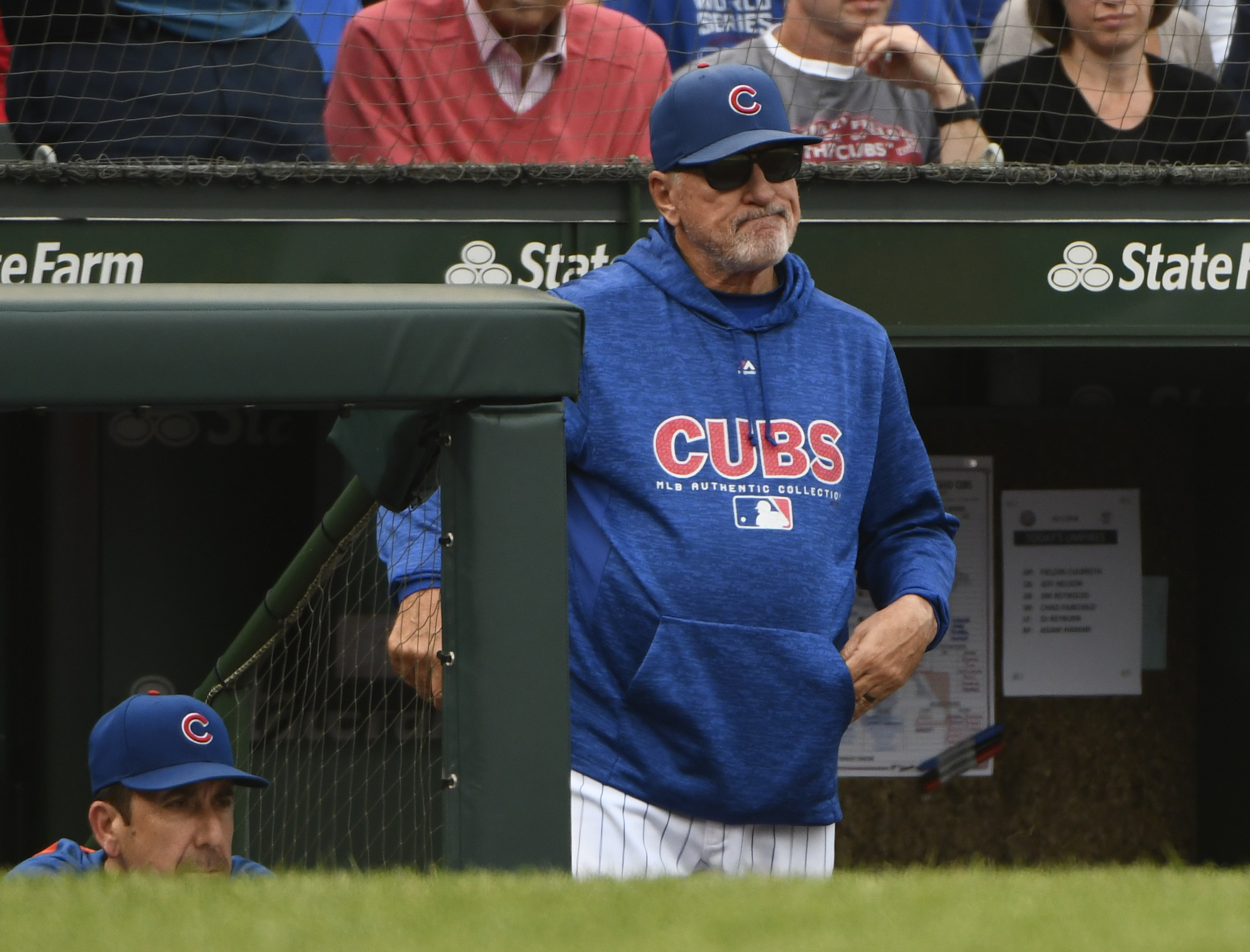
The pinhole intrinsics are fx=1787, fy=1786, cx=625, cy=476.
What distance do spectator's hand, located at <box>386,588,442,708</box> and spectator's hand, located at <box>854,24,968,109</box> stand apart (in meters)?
2.46

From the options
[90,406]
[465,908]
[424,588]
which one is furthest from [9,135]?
[465,908]

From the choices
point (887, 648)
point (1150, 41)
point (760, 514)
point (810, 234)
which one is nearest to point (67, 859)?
point (760, 514)

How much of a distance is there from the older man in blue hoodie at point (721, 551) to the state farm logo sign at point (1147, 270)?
133 centimetres

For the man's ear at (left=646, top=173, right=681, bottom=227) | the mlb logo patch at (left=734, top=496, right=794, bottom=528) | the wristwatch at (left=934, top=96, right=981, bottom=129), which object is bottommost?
the mlb logo patch at (left=734, top=496, right=794, bottom=528)

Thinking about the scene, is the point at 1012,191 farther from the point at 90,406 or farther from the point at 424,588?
the point at 90,406

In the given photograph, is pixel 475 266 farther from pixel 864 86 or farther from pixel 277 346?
pixel 277 346

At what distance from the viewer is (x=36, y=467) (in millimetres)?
4906

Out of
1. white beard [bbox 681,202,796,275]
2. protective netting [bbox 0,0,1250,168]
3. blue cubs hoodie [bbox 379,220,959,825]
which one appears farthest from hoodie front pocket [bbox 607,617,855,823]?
protective netting [bbox 0,0,1250,168]

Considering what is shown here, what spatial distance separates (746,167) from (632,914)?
67.6 inches

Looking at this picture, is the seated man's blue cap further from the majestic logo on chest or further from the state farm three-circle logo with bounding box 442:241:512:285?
the state farm three-circle logo with bounding box 442:241:512:285

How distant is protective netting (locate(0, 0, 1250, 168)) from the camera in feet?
13.4

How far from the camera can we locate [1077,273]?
3.87m

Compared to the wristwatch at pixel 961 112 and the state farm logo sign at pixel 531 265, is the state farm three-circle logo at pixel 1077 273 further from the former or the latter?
the state farm logo sign at pixel 531 265

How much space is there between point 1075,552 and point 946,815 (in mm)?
827
